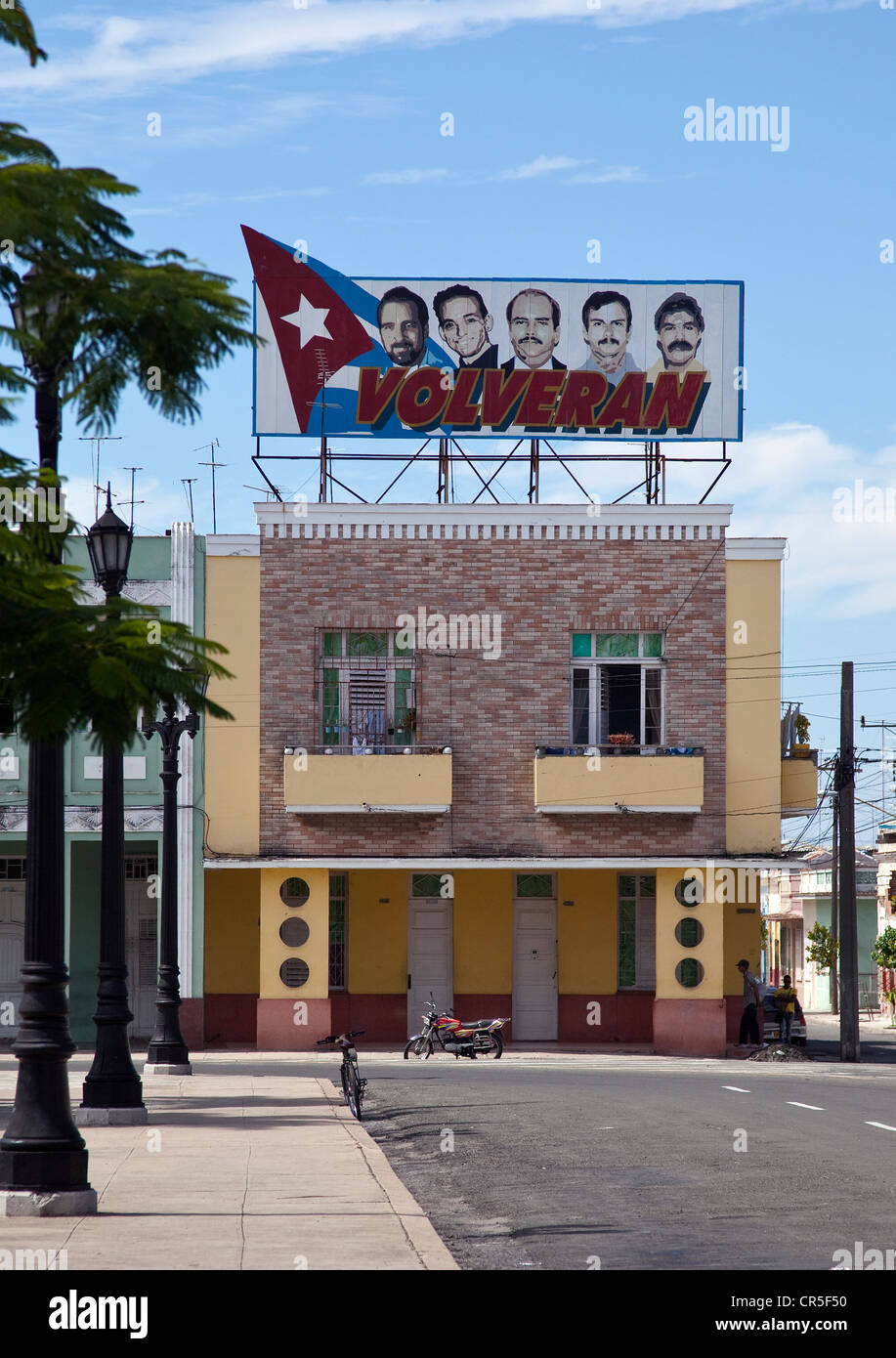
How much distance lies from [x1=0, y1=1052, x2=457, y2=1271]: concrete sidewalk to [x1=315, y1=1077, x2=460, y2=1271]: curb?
0.04 ft

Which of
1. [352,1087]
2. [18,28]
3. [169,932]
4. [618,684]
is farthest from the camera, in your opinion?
[618,684]

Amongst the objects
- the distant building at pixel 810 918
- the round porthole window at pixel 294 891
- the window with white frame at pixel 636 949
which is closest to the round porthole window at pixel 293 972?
the round porthole window at pixel 294 891

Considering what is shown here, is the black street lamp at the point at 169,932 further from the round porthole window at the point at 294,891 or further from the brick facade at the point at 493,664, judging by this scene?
the brick facade at the point at 493,664

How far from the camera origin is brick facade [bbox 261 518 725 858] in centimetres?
3384

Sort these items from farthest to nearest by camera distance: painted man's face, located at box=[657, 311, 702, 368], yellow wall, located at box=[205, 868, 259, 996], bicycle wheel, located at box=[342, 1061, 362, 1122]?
yellow wall, located at box=[205, 868, 259, 996] < painted man's face, located at box=[657, 311, 702, 368] < bicycle wheel, located at box=[342, 1061, 362, 1122]

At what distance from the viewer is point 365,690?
34.0 metres

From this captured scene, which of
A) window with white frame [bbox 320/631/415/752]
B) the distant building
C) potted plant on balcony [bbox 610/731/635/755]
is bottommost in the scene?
the distant building

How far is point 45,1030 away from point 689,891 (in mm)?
23430

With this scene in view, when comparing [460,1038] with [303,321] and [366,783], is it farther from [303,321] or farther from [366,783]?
[303,321]

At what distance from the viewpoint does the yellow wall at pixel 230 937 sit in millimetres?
35375

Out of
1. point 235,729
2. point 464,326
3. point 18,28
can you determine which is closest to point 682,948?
point 235,729

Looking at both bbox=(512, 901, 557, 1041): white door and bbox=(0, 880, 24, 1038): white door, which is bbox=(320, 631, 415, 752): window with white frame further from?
bbox=(0, 880, 24, 1038): white door

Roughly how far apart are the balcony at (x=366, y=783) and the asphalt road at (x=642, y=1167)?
312 inches

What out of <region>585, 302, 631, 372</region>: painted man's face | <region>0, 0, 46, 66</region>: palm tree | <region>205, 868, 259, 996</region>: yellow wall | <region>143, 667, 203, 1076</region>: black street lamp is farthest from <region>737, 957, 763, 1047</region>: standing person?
<region>0, 0, 46, 66</region>: palm tree
